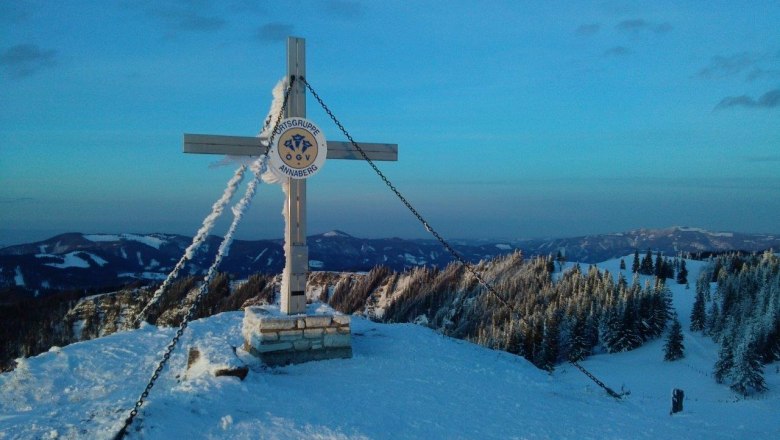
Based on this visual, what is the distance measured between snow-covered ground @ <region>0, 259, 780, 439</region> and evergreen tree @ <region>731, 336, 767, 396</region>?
25414mm

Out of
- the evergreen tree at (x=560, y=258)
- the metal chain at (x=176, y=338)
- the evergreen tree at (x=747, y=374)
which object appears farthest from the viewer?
the evergreen tree at (x=560, y=258)

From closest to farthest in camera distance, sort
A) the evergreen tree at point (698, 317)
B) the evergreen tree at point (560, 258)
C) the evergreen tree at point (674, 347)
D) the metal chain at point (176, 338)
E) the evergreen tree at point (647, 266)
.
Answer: the metal chain at point (176, 338) → the evergreen tree at point (674, 347) → the evergreen tree at point (698, 317) → the evergreen tree at point (647, 266) → the evergreen tree at point (560, 258)

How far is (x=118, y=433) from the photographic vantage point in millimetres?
6508

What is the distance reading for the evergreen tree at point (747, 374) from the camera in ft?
116

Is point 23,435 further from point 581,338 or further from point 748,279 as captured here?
point 748,279

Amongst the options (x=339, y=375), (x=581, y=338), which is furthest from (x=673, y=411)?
(x=581, y=338)

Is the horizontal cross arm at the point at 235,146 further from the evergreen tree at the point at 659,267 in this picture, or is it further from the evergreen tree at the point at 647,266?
the evergreen tree at the point at 647,266

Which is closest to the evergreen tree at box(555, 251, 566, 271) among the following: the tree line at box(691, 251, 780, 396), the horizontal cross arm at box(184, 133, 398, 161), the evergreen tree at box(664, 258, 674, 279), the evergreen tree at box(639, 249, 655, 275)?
the evergreen tree at box(639, 249, 655, 275)

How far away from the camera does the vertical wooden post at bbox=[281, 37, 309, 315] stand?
39.0 feet

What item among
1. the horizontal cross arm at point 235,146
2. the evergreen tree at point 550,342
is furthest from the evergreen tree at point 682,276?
the horizontal cross arm at point 235,146

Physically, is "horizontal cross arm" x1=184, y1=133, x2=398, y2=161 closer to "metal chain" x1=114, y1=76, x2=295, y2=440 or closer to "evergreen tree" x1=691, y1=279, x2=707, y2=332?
"metal chain" x1=114, y1=76, x2=295, y2=440

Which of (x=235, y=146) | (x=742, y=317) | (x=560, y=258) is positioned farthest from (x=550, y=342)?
(x=235, y=146)

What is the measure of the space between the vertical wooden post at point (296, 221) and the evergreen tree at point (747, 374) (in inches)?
1350

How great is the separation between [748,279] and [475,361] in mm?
68176
